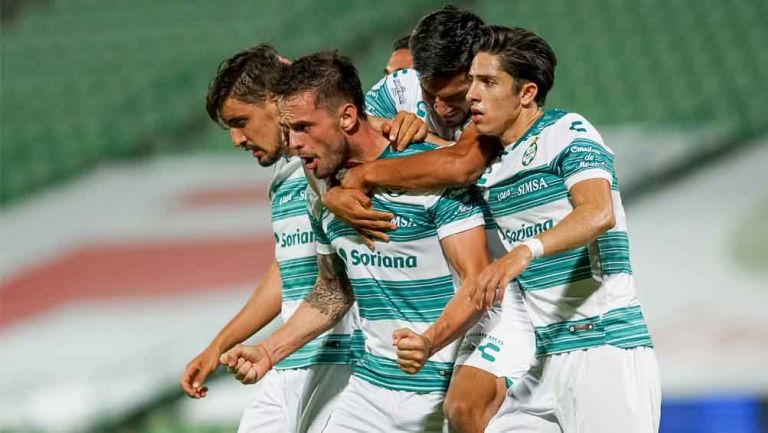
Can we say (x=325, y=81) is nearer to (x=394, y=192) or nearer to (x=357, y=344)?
(x=394, y=192)

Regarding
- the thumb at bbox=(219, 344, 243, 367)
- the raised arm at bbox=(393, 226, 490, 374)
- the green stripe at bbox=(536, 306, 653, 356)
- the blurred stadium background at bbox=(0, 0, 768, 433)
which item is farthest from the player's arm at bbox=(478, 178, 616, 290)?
the blurred stadium background at bbox=(0, 0, 768, 433)

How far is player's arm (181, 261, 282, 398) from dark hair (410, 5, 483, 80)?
1.22 m

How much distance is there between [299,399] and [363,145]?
3.92ft

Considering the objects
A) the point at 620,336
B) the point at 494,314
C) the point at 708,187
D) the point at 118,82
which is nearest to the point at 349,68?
the point at 494,314

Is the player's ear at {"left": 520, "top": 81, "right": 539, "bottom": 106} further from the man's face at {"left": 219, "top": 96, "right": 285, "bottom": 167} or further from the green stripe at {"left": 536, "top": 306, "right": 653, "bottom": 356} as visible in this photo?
the man's face at {"left": 219, "top": 96, "right": 285, "bottom": 167}

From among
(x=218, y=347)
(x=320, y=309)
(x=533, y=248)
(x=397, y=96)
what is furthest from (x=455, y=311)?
(x=397, y=96)

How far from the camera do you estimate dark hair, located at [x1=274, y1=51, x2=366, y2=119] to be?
397 centimetres

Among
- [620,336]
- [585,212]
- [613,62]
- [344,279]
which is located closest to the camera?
[585,212]

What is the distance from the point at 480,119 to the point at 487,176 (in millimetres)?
214

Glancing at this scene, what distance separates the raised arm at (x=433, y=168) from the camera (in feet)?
12.6

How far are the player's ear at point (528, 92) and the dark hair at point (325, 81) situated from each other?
55cm

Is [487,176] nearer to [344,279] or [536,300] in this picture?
[536,300]

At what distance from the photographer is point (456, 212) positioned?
3.87 metres

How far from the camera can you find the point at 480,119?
12.7 ft
